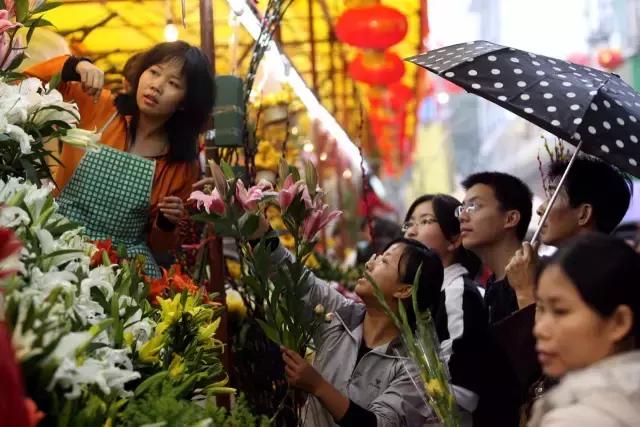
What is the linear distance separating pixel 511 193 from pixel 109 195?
1.79m

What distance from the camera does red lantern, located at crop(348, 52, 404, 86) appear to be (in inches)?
428

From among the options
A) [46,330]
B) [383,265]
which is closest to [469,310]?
[383,265]

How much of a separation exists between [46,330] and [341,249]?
12.8 m

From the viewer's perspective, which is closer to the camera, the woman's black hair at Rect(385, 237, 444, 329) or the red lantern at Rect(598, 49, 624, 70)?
the woman's black hair at Rect(385, 237, 444, 329)

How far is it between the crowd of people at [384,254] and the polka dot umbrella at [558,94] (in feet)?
1.32

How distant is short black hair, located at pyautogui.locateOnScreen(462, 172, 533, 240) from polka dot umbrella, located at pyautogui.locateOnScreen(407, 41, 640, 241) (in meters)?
0.59

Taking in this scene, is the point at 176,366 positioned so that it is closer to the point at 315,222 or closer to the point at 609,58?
the point at 315,222

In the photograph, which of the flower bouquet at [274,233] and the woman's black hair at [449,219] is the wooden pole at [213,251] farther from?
the woman's black hair at [449,219]

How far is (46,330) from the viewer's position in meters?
2.12

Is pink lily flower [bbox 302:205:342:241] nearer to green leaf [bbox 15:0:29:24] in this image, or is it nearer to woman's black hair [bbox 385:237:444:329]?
woman's black hair [bbox 385:237:444:329]

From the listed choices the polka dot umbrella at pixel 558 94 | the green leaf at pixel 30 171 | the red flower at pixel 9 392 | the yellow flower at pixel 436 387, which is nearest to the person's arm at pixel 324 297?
the polka dot umbrella at pixel 558 94

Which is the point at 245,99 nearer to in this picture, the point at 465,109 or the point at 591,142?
the point at 591,142

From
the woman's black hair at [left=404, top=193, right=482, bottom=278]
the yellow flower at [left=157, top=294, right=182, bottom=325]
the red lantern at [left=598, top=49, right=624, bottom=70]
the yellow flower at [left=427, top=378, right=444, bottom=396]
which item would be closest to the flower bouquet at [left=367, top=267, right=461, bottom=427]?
Result: the yellow flower at [left=427, top=378, right=444, bottom=396]

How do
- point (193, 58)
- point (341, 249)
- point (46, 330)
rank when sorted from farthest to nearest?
point (341, 249) → point (193, 58) → point (46, 330)
